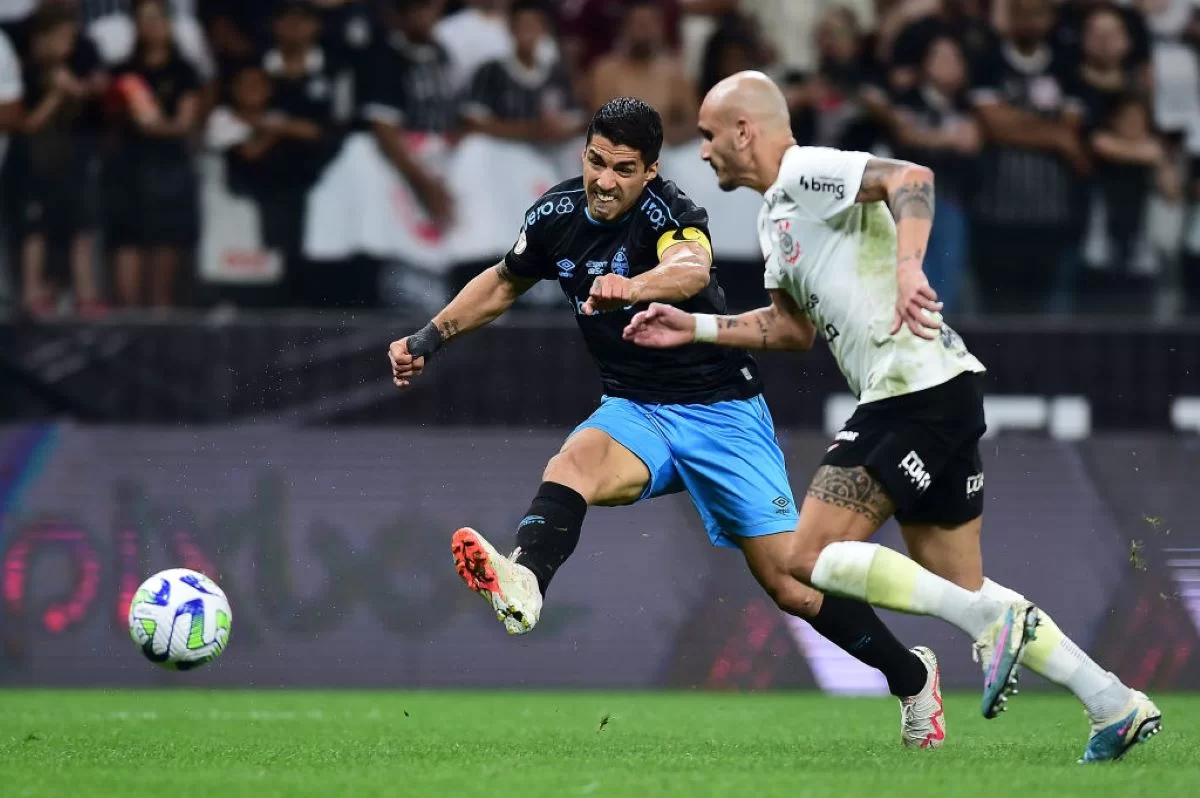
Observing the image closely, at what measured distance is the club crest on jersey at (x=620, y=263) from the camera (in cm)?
766

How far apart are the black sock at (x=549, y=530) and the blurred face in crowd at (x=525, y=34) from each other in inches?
238

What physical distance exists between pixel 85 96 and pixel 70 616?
3.57 meters

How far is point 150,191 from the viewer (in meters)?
12.1

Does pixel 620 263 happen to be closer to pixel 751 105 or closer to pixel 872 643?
pixel 751 105

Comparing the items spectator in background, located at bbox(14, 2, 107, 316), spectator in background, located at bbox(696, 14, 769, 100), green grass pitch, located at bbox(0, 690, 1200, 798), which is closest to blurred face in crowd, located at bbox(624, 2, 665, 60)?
spectator in background, located at bbox(696, 14, 769, 100)

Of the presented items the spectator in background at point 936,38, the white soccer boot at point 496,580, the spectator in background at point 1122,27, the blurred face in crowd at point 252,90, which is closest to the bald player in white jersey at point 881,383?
the white soccer boot at point 496,580

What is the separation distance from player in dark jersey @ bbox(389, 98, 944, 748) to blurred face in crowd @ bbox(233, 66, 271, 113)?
492cm

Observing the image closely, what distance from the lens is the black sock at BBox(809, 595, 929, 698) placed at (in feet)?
24.2

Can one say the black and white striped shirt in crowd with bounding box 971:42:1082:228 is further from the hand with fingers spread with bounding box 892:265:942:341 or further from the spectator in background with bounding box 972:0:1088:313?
the hand with fingers spread with bounding box 892:265:942:341

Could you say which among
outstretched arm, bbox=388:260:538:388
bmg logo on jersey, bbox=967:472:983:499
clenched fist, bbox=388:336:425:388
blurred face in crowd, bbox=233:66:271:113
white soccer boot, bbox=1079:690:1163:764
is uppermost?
blurred face in crowd, bbox=233:66:271:113

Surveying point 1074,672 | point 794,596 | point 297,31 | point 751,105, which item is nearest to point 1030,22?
point 297,31

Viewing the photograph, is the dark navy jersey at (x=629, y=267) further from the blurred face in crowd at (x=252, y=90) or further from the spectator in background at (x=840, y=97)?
the blurred face in crowd at (x=252, y=90)

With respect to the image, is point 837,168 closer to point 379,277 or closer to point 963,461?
point 963,461

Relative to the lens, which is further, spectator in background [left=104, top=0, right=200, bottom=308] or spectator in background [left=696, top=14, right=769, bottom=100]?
spectator in background [left=696, top=14, right=769, bottom=100]
